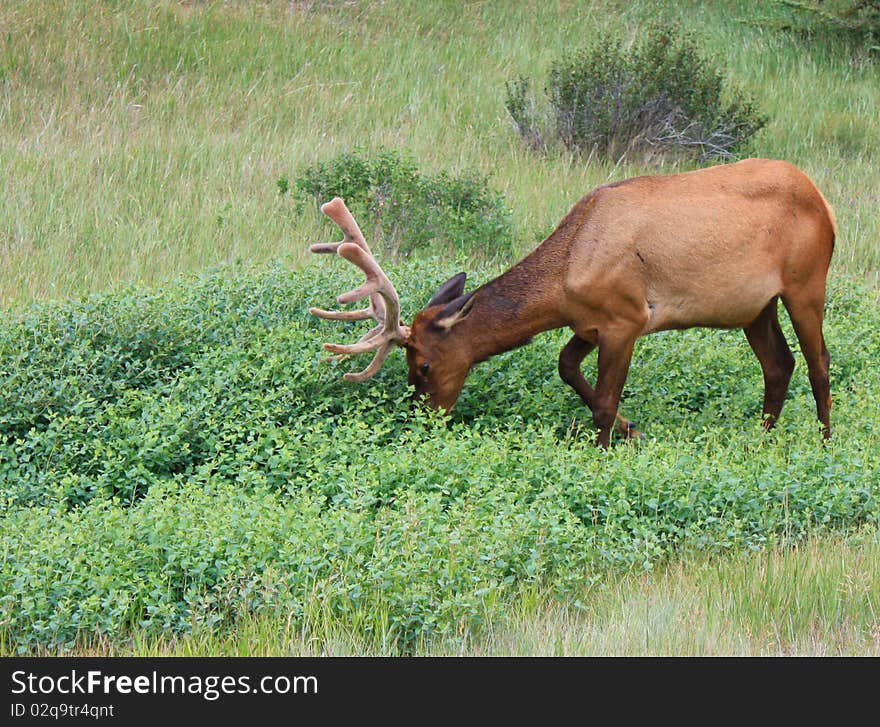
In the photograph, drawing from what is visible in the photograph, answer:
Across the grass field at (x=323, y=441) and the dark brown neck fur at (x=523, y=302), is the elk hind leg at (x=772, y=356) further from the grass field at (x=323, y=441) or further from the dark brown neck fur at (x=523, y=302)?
the dark brown neck fur at (x=523, y=302)

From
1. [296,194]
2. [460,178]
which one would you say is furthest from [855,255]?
[296,194]

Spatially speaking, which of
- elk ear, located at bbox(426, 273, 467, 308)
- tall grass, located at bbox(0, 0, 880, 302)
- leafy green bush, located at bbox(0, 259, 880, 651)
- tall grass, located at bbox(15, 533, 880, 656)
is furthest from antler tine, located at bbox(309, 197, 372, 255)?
tall grass, located at bbox(0, 0, 880, 302)

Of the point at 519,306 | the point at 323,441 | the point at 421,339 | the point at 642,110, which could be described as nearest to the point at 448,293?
the point at 421,339

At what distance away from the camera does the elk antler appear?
726 cm

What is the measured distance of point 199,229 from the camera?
36.6 ft

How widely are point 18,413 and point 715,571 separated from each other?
4.07 m

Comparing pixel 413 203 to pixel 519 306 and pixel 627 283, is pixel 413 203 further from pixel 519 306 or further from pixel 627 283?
pixel 627 283

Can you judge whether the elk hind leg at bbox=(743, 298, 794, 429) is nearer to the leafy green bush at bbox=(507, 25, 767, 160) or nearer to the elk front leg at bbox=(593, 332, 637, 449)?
the elk front leg at bbox=(593, 332, 637, 449)

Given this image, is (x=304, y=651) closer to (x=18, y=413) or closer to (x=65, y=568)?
(x=65, y=568)

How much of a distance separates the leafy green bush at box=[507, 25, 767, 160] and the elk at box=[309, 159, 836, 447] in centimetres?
628

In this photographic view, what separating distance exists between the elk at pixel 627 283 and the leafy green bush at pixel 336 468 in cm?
34

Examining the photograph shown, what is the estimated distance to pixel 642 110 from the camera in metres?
13.9

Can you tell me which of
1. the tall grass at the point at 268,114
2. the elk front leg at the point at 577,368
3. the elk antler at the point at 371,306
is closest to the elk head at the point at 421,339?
the elk antler at the point at 371,306

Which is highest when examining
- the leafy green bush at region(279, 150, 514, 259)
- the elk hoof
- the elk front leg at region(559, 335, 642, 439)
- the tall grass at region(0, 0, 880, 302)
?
the elk front leg at region(559, 335, 642, 439)
